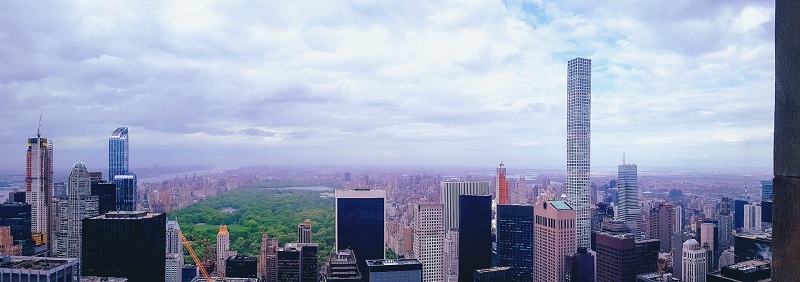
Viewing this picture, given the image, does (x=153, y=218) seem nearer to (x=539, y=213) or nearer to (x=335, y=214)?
(x=335, y=214)

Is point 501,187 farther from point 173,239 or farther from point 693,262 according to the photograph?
point 173,239

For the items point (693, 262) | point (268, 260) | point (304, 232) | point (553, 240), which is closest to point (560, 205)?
point (553, 240)

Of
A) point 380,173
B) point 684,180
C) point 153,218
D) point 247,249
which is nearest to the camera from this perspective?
point 684,180

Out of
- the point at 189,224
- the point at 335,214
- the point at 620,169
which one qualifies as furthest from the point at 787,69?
the point at 335,214

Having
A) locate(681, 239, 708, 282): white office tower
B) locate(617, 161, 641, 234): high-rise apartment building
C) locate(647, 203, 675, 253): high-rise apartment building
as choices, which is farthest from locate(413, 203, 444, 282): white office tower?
locate(681, 239, 708, 282): white office tower

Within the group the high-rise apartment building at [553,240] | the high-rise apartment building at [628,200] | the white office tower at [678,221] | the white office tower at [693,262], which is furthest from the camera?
the high-rise apartment building at [628,200]

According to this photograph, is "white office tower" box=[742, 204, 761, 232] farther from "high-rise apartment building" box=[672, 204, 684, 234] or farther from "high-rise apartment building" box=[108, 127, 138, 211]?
"high-rise apartment building" box=[108, 127, 138, 211]

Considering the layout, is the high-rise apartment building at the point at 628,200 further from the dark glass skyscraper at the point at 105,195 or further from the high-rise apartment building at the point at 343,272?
the dark glass skyscraper at the point at 105,195

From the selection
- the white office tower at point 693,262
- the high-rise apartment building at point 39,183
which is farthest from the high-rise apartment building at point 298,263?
the white office tower at point 693,262
